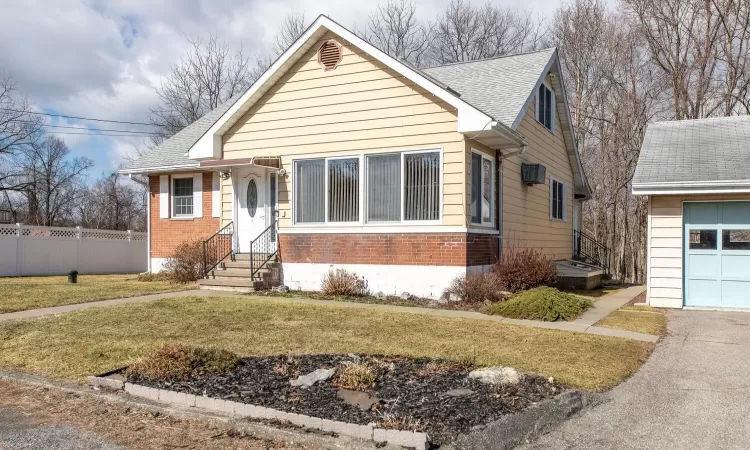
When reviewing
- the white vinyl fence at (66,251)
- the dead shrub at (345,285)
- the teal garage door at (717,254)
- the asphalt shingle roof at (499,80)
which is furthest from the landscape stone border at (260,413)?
the white vinyl fence at (66,251)

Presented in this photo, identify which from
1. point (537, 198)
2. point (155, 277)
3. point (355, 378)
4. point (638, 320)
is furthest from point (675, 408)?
point (155, 277)

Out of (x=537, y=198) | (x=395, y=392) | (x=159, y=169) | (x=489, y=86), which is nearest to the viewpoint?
(x=395, y=392)

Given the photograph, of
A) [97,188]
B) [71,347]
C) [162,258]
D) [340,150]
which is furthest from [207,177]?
[97,188]

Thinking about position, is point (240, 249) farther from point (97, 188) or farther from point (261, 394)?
point (97, 188)

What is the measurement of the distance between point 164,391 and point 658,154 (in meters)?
12.6

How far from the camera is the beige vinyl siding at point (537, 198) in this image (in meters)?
14.8

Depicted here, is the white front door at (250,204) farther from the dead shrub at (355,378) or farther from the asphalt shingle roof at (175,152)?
the dead shrub at (355,378)

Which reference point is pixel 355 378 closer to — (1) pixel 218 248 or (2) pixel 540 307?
(2) pixel 540 307

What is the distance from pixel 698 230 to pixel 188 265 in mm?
12628

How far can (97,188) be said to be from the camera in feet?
182

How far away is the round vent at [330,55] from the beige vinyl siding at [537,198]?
483cm

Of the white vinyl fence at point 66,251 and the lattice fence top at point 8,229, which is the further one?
the white vinyl fence at point 66,251

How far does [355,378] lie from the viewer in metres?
5.48

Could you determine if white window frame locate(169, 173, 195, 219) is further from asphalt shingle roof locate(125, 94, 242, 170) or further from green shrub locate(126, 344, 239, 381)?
green shrub locate(126, 344, 239, 381)
